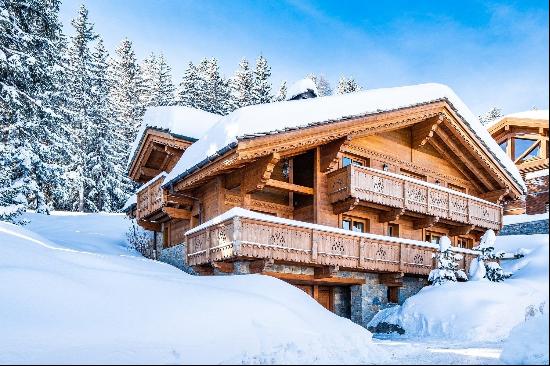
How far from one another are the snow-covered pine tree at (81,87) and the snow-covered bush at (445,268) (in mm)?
29143

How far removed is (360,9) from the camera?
10.7 m

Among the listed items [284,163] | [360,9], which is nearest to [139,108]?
[284,163]

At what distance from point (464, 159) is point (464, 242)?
165 inches

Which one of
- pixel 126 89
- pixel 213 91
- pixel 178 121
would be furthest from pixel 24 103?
pixel 126 89

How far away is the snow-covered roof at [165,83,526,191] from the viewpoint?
14.1 metres

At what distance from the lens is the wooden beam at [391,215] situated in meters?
17.9

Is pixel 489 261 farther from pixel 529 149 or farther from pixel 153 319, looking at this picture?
pixel 529 149

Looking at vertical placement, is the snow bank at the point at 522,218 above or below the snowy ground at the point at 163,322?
above

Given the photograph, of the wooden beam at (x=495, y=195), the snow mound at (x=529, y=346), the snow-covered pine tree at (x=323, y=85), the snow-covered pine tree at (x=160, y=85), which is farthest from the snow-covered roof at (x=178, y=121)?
the snow-covered pine tree at (x=323, y=85)

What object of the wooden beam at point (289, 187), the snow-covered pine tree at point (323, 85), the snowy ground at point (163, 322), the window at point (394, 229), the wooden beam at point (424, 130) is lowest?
the snowy ground at point (163, 322)

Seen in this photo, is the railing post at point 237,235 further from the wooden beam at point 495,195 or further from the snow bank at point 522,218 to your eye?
the snow bank at point 522,218

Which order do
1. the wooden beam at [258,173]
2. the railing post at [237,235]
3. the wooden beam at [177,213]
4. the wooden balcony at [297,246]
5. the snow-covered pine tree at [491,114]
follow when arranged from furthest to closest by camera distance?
the snow-covered pine tree at [491,114] → the wooden beam at [177,213] → the wooden beam at [258,173] → the wooden balcony at [297,246] → the railing post at [237,235]

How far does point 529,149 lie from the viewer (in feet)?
101

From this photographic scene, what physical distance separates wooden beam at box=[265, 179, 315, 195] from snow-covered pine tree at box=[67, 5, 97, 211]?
26012 millimetres
